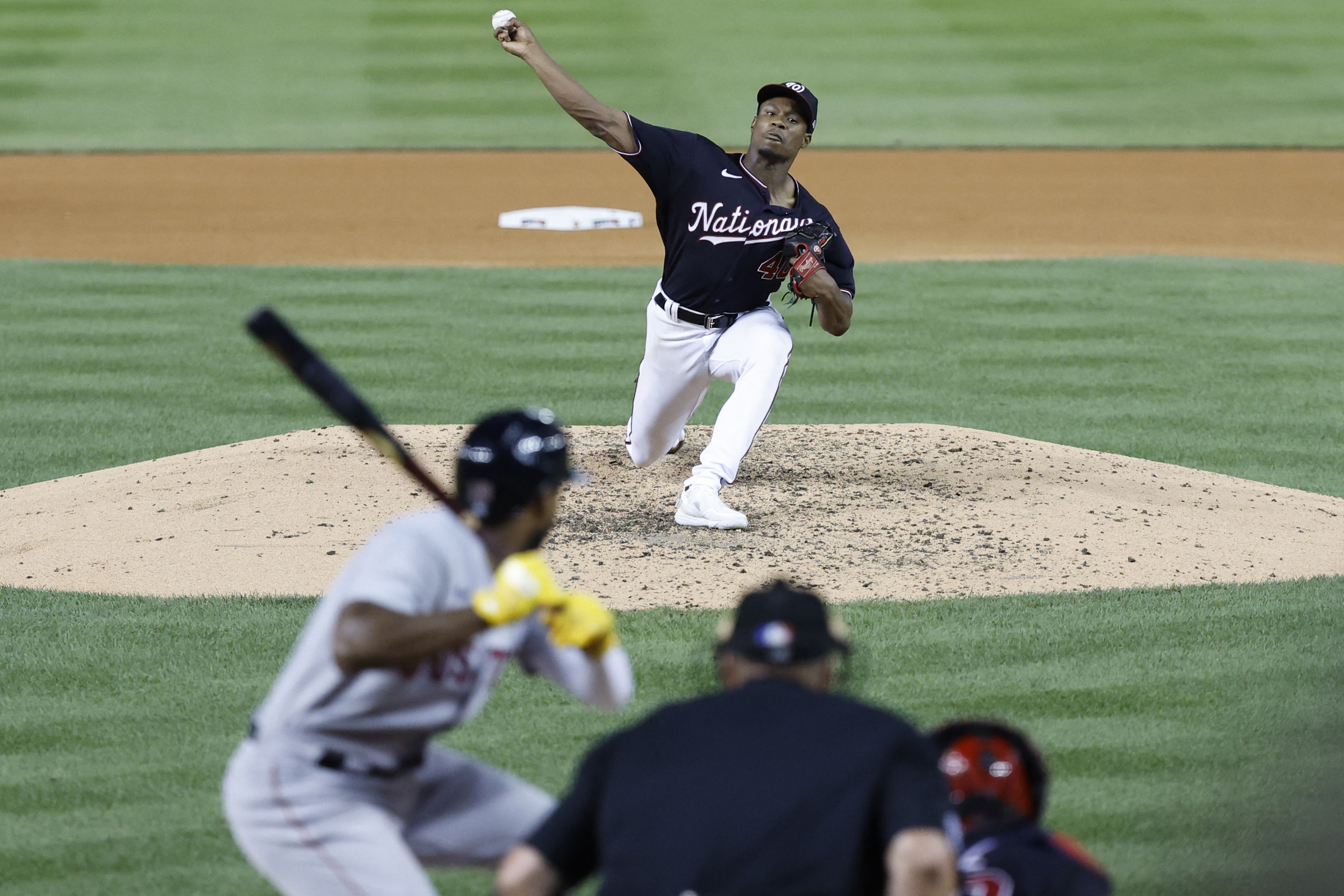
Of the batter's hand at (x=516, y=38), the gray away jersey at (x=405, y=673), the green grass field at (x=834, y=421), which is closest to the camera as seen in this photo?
the gray away jersey at (x=405, y=673)

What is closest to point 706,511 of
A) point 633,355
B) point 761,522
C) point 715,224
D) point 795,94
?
point 761,522

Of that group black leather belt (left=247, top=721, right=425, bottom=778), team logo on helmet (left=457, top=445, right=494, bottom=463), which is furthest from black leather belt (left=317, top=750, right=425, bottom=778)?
team logo on helmet (left=457, top=445, right=494, bottom=463)

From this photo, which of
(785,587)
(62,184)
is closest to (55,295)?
(62,184)

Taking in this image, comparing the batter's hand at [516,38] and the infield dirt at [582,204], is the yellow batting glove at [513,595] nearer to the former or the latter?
the batter's hand at [516,38]

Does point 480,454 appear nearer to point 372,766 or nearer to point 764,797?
point 372,766

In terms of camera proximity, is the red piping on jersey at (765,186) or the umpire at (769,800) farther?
the red piping on jersey at (765,186)

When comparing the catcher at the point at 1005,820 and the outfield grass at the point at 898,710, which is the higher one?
the catcher at the point at 1005,820

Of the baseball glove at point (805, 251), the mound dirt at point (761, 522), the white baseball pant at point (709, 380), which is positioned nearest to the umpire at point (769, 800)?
the mound dirt at point (761, 522)
